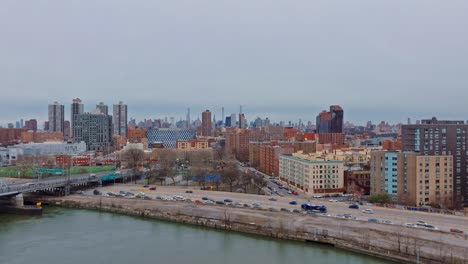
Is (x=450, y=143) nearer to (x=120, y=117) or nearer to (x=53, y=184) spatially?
(x=53, y=184)

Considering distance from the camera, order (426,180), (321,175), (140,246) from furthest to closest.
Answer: (321,175) < (426,180) < (140,246)

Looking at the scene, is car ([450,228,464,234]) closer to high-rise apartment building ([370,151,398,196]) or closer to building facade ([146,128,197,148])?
high-rise apartment building ([370,151,398,196])

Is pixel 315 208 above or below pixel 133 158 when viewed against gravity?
below

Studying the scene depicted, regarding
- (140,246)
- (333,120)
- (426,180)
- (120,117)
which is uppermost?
(120,117)

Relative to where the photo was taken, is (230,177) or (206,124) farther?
(206,124)

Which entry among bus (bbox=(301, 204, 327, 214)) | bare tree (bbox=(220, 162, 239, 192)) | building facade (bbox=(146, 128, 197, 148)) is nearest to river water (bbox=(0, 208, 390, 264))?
bus (bbox=(301, 204, 327, 214))

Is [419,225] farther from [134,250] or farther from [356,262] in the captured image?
[134,250]

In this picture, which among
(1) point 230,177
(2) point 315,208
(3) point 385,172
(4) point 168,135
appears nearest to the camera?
(2) point 315,208

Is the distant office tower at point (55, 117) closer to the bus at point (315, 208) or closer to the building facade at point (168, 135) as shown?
the building facade at point (168, 135)

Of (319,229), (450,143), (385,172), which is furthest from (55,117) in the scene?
(319,229)
